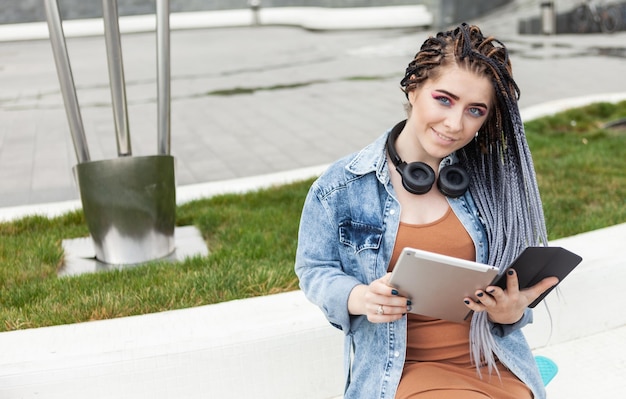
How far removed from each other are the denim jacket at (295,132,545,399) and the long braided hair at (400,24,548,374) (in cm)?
5

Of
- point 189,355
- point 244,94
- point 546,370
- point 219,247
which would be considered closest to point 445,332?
point 546,370

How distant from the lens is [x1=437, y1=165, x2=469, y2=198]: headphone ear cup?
7.22 feet

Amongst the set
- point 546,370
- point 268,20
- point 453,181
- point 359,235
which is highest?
point 453,181

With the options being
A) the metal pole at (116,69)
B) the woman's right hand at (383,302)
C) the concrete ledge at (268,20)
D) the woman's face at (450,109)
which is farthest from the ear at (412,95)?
the concrete ledge at (268,20)

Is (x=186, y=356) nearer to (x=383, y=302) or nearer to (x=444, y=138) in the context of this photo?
(x=383, y=302)

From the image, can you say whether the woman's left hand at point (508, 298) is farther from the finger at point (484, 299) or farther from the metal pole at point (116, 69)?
the metal pole at point (116, 69)

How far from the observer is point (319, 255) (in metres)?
2.19

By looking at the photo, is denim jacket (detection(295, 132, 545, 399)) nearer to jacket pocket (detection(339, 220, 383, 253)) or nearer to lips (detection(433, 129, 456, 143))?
jacket pocket (detection(339, 220, 383, 253))

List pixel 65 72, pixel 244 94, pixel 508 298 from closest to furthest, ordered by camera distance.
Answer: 1. pixel 508 298
2. pixel 65 72
3. pixel 244 94

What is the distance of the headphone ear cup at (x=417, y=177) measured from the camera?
2.16 m

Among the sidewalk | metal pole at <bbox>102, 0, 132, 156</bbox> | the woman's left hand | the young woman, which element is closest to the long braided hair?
the young woman

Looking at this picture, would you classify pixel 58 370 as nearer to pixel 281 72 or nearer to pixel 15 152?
pixel 15 152

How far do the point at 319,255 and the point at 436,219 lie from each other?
0.32m

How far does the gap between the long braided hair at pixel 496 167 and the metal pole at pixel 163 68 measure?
2231 mm
